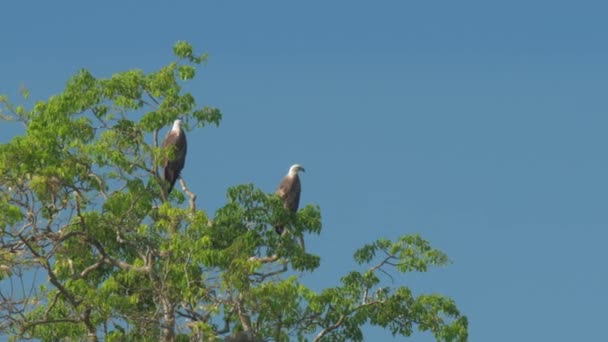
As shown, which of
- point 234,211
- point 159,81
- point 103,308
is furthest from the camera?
point 159,81

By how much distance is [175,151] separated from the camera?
70.6 feet

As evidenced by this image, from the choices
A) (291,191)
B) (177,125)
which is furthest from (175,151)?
(291,191)

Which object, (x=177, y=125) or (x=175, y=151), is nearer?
(x=175, y=151)

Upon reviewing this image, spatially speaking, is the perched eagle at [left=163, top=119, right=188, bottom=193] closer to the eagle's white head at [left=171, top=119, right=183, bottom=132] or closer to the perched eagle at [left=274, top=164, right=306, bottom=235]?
the eagle's white head at [left=171, top=119, right=183, bottom=132]

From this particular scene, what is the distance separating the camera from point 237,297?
1947 centimetres

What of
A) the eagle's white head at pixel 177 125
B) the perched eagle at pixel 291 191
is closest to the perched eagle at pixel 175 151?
the eagle's white head at pixel 177 125

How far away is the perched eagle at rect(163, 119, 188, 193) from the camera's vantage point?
2147 cm

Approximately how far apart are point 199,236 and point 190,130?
3008 millimetres

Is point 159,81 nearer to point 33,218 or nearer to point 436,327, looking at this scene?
point 33,218

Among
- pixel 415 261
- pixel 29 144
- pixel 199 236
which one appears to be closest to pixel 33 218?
pixel 29 144

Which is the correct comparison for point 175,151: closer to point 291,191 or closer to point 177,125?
point 177,125

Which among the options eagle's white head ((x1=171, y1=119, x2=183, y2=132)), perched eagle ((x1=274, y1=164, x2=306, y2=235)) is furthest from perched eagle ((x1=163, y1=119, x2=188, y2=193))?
perched eagle ((x1=274, y1=164, x2=306, y2=235))

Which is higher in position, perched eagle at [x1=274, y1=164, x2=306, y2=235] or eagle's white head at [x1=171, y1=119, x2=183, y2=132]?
eagle's white head at [x1=171, y1=119, x2=183, y2=132]

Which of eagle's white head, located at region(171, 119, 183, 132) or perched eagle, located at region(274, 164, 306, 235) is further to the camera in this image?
eagle's white head, located at region(171, 119, 183, 132)
